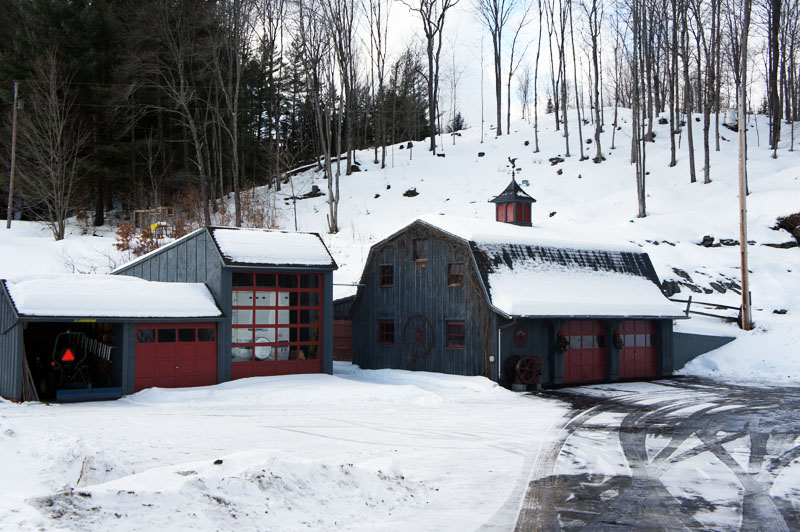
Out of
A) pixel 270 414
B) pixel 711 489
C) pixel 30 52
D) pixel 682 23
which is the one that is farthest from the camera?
pixel 682 23

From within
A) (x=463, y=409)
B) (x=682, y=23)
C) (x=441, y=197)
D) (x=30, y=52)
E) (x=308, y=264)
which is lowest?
(x=463, y=409)

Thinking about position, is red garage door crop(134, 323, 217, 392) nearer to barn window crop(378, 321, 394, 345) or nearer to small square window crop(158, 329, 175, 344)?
small square window crop(158, 329, 175, 344)

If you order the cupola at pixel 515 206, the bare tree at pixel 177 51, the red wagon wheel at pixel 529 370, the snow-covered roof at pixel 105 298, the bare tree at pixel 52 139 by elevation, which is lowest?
the red wagon wheel at pixel 529 370

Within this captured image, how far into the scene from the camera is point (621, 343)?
24703 mm

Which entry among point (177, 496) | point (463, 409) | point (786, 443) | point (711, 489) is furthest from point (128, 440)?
point (786, 443)

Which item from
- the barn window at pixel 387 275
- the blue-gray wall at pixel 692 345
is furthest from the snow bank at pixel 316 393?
the blue-gray wall at pixel 692 345

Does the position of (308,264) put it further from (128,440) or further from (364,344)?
(128,440)

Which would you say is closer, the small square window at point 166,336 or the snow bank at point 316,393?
the snow bank at point 316,393

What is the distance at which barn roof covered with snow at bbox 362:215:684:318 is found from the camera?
72.2 ft

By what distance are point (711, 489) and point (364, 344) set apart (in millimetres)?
17330

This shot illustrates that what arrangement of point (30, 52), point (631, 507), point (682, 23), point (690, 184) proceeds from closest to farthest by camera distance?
point (631, 507) → point (30, 52) → point (690, 184) → point (682, 23)

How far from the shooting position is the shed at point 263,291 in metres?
20.7

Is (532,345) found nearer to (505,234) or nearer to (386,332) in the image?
(505,234)

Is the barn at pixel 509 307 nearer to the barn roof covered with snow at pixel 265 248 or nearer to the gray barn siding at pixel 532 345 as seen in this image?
the gray barn siding at pixel 532 345
